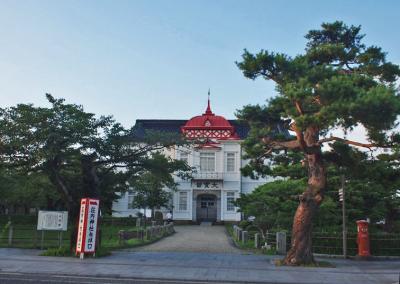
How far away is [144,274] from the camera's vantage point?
12164 mm

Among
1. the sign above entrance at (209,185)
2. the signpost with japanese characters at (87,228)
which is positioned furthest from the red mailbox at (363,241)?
the sign above entrance at (209,185)

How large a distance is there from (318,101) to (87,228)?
902 centimetres

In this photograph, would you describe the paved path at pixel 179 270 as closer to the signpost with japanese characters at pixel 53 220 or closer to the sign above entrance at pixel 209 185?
the signpost with japanese characters at pixel 53 220

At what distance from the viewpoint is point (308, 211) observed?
A: 15.5 metres

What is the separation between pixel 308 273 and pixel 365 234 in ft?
20.0

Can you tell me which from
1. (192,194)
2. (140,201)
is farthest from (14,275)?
(192,194)

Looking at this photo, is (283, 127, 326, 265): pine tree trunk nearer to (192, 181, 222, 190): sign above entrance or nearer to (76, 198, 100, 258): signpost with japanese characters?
(76, 198, 100, 258): signpost with japanese characters

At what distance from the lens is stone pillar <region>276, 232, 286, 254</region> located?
1920cm

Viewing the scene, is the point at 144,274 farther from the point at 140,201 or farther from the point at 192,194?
the point at 192,194

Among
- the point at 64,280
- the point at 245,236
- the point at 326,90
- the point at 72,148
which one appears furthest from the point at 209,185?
the point at 64,280

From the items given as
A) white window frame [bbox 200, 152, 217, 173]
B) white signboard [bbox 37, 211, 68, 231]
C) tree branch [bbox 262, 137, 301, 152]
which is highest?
white window frame [bbox 200, 152, 217, 173]

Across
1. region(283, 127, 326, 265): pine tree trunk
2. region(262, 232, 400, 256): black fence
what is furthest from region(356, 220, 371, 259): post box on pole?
region(283, 127, 326, 265): pine tree trunk

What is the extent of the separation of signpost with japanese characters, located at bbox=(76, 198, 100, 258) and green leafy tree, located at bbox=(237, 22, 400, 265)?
20.0ft

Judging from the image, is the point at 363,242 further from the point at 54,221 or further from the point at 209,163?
the point at 209,163
